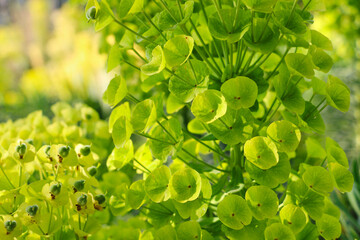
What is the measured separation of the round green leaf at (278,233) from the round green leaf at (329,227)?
0.17 feet

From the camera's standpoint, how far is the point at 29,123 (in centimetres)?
65

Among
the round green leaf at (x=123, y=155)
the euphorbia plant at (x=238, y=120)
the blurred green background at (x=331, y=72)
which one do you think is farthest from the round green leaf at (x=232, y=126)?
the blurred green background at (x=331, y=72)

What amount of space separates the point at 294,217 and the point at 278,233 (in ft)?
0.10

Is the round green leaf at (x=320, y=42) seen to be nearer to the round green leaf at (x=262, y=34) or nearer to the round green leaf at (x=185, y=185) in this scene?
the round green leaf at (x=262, y=34)

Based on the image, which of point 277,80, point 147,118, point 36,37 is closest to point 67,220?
point 147,118

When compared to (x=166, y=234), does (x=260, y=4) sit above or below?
above

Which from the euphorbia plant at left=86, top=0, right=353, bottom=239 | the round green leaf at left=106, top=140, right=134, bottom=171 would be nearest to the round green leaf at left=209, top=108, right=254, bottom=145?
the euphorbia plant at left=86, top=0, right=353, bottom=239

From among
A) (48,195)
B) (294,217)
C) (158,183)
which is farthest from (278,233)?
(48,195)

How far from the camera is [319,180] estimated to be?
1.29 ft

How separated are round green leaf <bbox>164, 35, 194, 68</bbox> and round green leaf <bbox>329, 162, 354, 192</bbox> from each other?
0.19 meters

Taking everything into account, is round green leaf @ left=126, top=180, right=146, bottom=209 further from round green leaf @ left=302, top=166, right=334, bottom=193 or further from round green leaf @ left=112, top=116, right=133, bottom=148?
round green leaf @ left=302, top=166, right=334, bottom=193

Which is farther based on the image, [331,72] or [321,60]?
[331,72]

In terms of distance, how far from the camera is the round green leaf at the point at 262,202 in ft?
1.25

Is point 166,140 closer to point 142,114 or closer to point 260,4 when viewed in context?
point 142,114
